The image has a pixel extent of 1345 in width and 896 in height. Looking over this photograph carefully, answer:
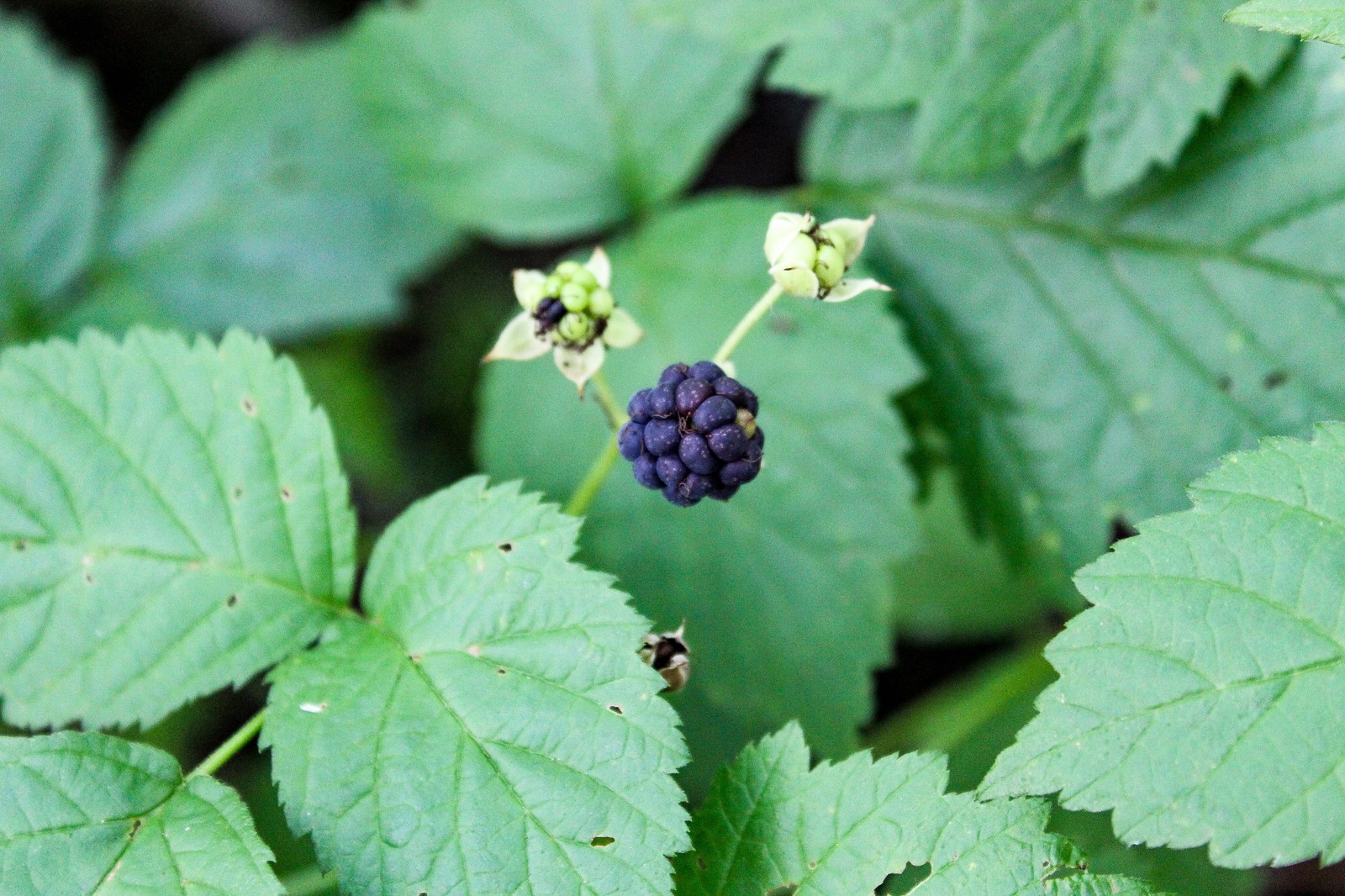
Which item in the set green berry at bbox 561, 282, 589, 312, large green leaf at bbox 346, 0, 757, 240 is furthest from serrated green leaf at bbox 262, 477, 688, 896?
large green leaf at bbox 346, 0, 757, 240

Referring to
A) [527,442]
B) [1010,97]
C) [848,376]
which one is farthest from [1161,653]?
[527,442]

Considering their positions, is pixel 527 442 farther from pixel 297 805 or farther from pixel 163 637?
pixel 297 805

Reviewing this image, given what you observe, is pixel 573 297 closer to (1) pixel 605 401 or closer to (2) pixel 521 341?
(2) pixel 521 341

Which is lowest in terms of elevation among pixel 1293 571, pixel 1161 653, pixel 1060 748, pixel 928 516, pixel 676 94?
pixel 928 516

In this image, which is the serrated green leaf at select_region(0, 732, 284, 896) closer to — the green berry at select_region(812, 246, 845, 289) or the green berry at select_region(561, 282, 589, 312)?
the green berry at select_region(561, 282, 589, 312)

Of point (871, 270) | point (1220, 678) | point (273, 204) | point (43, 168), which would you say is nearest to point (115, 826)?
point (1220, 678)

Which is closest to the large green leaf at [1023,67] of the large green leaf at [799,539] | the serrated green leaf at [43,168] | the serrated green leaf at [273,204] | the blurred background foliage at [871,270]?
the blurred background foliage at [871,270]
